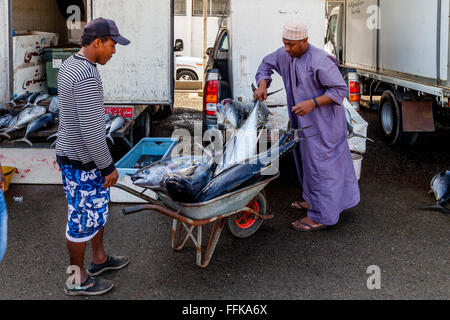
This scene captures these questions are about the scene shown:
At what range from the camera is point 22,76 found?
7.06m

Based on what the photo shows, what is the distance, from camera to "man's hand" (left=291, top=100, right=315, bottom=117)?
13.6ft

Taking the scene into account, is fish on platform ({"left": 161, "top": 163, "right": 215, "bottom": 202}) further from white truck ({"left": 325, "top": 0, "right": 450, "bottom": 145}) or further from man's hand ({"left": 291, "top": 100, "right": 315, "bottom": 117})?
white truck ({"left": 325, "top": 0, "right": 450, "bottom": 145})

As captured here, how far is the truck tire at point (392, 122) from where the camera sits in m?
7.84

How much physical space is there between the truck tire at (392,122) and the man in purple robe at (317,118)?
3624mm

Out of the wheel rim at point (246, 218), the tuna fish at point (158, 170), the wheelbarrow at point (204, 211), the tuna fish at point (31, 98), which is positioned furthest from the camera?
the tuna fish at point (31, 98)

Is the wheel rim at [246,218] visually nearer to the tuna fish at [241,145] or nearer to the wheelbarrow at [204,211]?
the wheelbarrow at [204,211]

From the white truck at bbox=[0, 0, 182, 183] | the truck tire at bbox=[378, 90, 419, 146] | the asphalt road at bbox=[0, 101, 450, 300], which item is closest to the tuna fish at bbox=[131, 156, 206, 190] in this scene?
the asphalt road at bbox=[0, 101, 450, 300]

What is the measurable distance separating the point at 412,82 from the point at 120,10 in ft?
13.6

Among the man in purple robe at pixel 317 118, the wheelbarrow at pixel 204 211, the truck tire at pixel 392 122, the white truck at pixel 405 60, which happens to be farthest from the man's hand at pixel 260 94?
the truck tire at pixel 392 122

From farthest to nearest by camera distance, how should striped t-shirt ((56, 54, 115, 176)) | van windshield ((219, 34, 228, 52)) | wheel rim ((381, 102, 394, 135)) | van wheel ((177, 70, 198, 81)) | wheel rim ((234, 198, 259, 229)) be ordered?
van wheel ((177, 70, 198, 81)) → wheel rim ((381, 102, 394, 135)) → van windshield ((219, 34, 228, 52)) → wheel rim ((234, 198, 259, 229)) → striped t-shirt ((56, 54, 115, 176))

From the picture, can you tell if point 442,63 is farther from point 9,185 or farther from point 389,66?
point 9,185

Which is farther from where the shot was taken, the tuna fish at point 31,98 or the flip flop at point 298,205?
the tuna fish at point 31,98

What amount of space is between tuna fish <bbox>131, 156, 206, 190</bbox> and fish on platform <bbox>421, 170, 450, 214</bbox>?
9.42ft

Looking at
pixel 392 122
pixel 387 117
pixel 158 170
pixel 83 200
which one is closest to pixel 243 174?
pixel 158 170
